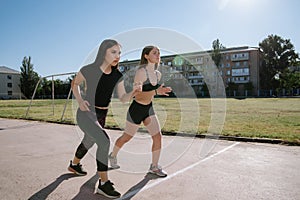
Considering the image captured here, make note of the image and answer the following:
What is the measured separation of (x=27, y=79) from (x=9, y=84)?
Answer: 12826 millimetres

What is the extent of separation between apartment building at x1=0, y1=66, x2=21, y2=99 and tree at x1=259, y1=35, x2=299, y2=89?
68.3 m

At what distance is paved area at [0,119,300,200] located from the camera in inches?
116

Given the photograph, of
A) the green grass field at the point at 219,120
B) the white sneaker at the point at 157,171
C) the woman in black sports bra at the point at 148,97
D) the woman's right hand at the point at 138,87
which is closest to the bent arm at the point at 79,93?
the woman's right hand at the point at 138,87

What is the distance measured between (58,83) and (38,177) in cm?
4507

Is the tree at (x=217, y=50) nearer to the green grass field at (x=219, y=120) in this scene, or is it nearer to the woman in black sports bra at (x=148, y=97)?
the green grass field at (x=219, y=120)

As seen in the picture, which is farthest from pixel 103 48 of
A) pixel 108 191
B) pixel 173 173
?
pixel 173 173

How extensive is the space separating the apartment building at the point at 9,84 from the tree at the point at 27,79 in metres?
5.63

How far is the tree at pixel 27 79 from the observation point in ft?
234

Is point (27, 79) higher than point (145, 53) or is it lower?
higher

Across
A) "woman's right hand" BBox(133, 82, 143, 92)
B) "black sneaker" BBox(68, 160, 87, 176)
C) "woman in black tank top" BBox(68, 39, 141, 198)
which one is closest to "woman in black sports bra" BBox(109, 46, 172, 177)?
"woman's right hand" BBox(133, 82, 143, 92)

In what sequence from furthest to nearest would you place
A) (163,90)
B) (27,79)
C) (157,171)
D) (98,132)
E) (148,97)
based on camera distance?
(27,79) < (157,171) < (148,97) < (163,90) < (98,132)

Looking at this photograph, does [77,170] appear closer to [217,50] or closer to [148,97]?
[148,97]

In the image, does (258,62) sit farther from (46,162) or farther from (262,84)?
(46,162)

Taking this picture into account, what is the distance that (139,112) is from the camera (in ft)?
11.7
